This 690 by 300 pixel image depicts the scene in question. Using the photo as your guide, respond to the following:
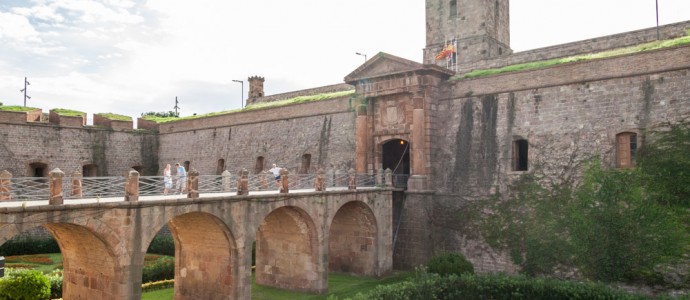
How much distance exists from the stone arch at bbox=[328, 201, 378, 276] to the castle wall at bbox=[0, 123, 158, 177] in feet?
60.6

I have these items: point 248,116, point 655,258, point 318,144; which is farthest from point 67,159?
point 655,258

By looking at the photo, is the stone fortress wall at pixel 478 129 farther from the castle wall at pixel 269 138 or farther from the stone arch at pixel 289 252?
the stone arch at pixel 289 252

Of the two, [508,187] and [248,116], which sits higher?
[248,116]

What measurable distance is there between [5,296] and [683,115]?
2164 cm

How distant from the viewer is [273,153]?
30172 mm

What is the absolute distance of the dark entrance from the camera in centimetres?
2552

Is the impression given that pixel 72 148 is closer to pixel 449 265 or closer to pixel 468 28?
pixel 468 28

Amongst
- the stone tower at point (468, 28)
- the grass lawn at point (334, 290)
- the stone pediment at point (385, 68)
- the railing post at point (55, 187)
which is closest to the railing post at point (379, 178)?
the grass lawn at point (334, 290)

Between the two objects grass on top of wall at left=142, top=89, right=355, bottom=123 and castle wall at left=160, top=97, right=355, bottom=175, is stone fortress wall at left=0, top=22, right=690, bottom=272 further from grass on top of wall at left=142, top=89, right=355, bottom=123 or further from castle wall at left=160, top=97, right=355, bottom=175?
grass on top of wall at left=142, top=89, right=355, bottom=123

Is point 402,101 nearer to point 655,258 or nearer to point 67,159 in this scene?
point 655,258

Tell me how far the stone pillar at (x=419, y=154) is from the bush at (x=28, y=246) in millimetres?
19347

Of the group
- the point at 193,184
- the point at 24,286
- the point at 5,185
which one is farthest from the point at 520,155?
the point at 24,286

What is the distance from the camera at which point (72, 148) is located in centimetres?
3212

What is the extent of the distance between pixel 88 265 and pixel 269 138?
17524 millimetres
